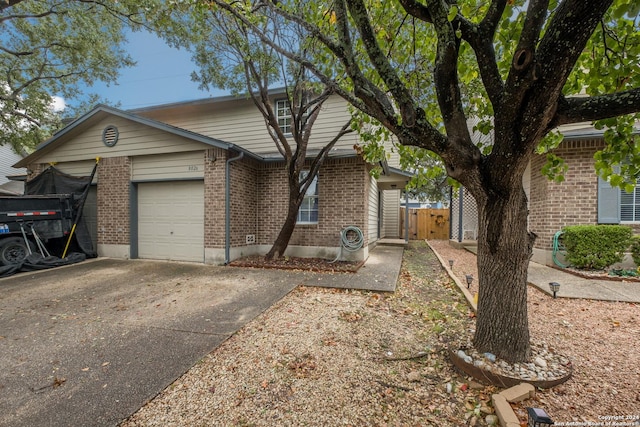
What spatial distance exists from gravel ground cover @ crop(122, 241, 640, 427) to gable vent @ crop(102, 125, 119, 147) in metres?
7.88

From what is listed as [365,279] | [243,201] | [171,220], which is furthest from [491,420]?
[171,220]

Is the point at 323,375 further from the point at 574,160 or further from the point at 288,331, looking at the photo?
the point at 574,160

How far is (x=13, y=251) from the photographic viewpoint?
21.8ft

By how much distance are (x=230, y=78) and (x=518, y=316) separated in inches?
311

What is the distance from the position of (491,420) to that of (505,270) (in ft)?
4.02

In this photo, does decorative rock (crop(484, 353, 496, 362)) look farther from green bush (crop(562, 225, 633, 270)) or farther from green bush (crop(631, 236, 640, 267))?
green bush (crop(631, 236, 640, 267))

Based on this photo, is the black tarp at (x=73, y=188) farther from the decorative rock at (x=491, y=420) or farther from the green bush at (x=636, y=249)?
the green bush at (x=636, y=249)

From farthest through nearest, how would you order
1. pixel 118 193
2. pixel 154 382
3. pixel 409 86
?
pixel 118 193 < pixel 409 86 < pixel 154 382

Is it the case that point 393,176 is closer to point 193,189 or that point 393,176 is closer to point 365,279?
point 365,279

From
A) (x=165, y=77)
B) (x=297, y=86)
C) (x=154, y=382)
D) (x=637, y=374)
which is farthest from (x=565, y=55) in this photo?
(x=165, y=77)

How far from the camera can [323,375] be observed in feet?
8.29

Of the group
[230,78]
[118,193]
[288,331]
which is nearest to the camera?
[288,331]

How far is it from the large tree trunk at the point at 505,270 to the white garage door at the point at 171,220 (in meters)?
7.14

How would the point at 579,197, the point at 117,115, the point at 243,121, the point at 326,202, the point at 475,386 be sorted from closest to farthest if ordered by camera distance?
the point at 475,386 → the point at 579,197 → the point at 117,115 → the point at 326,202 → the point at 243,121
